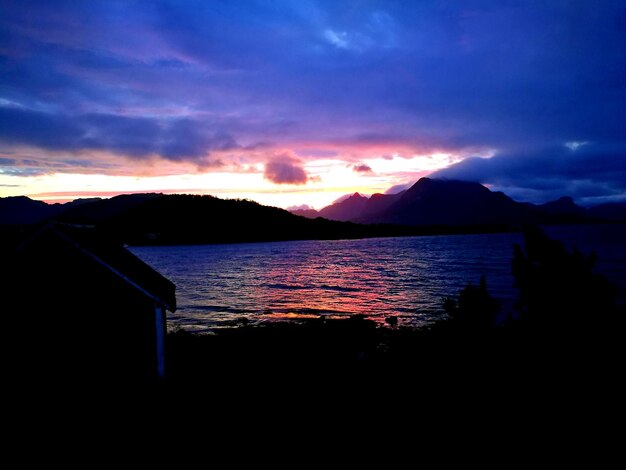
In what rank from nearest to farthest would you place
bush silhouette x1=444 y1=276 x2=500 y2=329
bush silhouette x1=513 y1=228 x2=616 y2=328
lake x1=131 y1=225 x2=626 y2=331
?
bush silhouette x1=513 y1=228 x2=616 y2=328 → bush silhouette x1=444 y1=276 x2=500 y2=329 → lake x1=131 y1=225 x2=626 y2=331

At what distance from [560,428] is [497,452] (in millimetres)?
1552

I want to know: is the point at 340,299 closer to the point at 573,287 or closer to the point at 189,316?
the point at 189,316

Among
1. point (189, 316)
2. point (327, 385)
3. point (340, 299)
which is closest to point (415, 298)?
point (340, 299)

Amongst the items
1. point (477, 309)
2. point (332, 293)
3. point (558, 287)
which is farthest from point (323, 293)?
point (558, 287)

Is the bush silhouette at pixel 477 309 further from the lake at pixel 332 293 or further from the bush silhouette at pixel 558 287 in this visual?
the lake at pixel 332 293

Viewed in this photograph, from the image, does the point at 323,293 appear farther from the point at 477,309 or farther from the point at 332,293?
the point at 477,309

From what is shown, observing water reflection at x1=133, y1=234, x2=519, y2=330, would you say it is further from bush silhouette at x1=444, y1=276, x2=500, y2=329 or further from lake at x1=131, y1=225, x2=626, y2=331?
bush silhouette at x1=444, y1=276, x2=500, y2=329

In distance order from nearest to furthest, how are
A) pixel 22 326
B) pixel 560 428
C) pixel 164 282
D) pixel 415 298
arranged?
1. pixel 560 428
2. pixel 22 326
3. pixel 164 282
4. pixel 415 298

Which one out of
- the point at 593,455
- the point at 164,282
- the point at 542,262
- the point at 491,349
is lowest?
the point at 593,455

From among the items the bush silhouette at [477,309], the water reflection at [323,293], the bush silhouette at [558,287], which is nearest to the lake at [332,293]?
the water reflection at [323,293]

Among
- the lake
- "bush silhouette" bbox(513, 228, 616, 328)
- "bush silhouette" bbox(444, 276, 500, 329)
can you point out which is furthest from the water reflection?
"bush silhouette" bbox(513, 228, 616, 328)

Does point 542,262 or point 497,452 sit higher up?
point 542,262

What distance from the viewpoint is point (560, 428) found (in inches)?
305

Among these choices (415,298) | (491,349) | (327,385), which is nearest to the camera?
(491,349)
